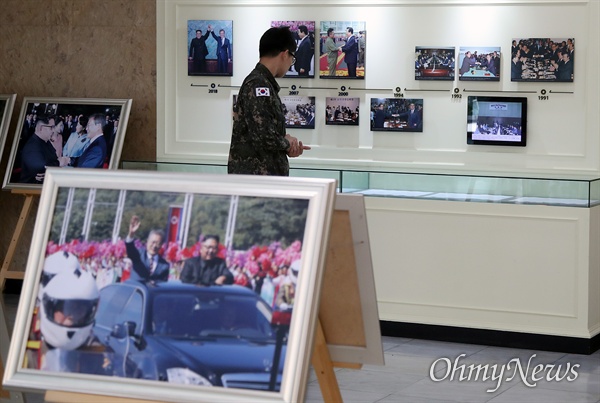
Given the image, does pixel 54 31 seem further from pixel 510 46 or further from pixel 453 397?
pixel 453 397

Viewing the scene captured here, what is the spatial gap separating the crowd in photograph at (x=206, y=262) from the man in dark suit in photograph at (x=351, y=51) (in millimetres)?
4505

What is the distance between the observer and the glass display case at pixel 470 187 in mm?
5891

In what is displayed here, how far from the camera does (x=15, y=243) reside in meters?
7.89

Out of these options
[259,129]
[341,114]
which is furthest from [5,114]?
[259,129]

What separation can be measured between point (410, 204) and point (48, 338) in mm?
3696

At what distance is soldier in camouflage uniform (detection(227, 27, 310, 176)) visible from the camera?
526cm

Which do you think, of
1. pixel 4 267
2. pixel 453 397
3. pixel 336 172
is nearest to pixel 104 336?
pixel 453 397

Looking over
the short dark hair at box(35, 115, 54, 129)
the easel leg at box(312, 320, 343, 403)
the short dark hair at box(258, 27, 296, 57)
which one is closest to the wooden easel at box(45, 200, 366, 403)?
the easel leg at box(312, 320, 343, 403)

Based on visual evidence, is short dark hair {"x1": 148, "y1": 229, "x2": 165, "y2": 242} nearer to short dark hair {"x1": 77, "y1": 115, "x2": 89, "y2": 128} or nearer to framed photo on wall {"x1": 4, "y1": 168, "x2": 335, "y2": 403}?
framed photo on wall {"x1": 4, "y1": 168, "x2": 335, "y2": 403}

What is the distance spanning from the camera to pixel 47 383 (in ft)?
9.22

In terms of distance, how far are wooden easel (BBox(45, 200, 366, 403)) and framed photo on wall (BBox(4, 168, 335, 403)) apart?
518 millimetres

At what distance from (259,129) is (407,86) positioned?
2064 mm

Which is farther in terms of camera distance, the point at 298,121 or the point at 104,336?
the point at 298,121

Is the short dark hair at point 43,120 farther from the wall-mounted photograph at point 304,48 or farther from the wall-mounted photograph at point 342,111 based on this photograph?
the wall-mounted photograph at point 342,111
